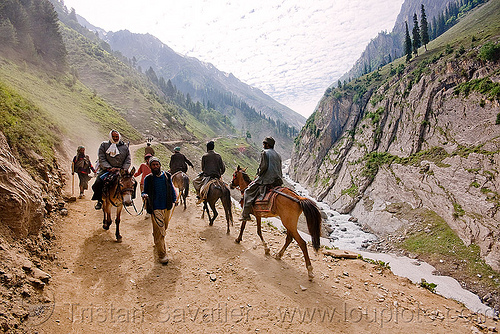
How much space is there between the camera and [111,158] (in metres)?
8.50

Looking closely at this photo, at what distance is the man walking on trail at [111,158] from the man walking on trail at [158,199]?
2326 millimetres

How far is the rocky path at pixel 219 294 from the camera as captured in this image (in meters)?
4.95

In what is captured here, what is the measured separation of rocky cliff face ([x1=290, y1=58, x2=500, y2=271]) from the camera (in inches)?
824

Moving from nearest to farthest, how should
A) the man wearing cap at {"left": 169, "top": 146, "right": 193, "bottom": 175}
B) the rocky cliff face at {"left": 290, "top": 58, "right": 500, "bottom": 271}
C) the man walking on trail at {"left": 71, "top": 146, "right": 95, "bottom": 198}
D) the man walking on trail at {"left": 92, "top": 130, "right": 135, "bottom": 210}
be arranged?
the man walking on trail at {"left": 92, "top": 130, "right": 135, "bottom": 210}, the man walking on trail at {"left": 71, "top": 146, "right": 95, "bottom": 198}, the man wearing cap at {"left": 169, "top": 146, "right": 193, "bottom": 175}, the rocky cliff face at {"left": 290, "top": 58, "right": 500, "bottom": 271}

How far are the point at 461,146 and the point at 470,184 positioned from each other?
6864mm

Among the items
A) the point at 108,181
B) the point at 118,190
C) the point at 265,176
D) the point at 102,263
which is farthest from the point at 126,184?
the point at 265,176

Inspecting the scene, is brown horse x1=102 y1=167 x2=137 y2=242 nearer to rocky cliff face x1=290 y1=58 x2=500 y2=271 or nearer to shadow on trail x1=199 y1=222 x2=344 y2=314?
shadow on trail x1=199 y1=222 x2=344 y2=314

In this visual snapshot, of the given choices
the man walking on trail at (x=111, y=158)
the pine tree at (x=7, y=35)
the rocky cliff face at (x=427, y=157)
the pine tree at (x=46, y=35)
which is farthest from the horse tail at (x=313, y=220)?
the pine tree at (x=46, y=35)

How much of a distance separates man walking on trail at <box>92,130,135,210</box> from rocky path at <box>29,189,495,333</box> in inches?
68.3

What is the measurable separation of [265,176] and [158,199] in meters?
3.82

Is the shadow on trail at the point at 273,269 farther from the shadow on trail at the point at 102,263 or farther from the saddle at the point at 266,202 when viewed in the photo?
the shadow on trail at the point at 102,263

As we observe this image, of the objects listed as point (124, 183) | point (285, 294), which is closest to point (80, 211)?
point (124, 183)

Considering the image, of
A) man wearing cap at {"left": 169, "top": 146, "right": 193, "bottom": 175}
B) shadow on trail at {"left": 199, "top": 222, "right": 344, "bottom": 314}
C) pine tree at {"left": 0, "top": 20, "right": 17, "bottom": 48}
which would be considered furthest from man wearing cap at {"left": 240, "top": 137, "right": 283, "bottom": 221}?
pine tree at {"left": 0, "top": 20, "right": 17, "bottom": 48}

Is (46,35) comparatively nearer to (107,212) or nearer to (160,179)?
(107,212)
